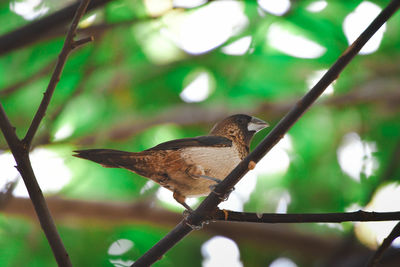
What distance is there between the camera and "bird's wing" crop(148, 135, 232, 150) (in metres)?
2.77

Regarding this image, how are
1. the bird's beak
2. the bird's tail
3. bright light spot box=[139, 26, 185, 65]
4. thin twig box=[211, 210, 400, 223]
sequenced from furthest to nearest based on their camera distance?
bright light spot box=[139, 26, 185, 65] < the bird's beak < the bird's tail < thin twig box=[211, 210, 400, 223]

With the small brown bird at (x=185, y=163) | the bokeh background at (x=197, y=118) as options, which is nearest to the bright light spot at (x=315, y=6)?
the bokeh background at (x=197, y=118)

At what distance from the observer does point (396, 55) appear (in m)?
5.79

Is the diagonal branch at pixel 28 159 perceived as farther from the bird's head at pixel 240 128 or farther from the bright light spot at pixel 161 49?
the bright light spot at pixel 161 49

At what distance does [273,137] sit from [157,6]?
3105 millimetres

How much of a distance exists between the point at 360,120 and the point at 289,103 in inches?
45.9

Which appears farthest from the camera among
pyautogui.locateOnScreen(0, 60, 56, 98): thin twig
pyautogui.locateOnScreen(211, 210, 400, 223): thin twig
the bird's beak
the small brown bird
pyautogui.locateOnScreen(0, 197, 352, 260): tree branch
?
pyautogui.locateOnScreen(0, 197, 352, 260): tree branch

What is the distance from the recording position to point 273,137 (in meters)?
1.88

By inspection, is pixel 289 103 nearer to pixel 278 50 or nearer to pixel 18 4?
pixel 278 50

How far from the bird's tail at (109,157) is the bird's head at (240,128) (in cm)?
87

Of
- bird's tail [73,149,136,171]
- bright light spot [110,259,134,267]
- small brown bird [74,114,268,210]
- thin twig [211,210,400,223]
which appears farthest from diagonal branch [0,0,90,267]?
bright light spot [110,259,134,267]

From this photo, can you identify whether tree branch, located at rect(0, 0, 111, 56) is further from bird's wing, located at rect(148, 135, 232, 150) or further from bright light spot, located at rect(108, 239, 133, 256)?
bright light spot, located at rect(108, 239, 133, 256)

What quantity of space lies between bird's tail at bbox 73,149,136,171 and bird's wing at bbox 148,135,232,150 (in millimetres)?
154

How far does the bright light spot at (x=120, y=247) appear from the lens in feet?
14.8
